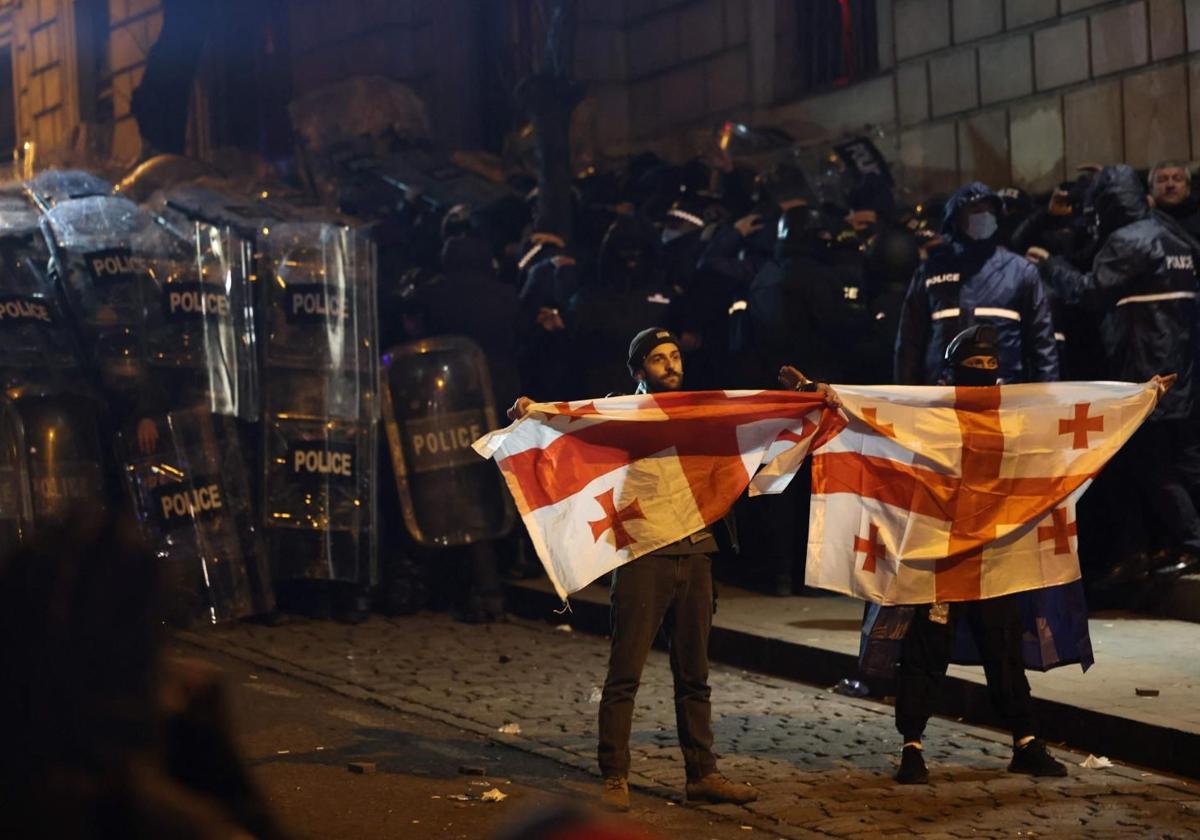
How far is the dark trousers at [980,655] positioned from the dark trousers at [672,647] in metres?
0.83

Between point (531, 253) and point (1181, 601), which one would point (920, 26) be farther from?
point (1181, 601)

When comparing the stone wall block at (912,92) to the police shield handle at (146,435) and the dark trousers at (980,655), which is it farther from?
the dark trousers at (980,655)

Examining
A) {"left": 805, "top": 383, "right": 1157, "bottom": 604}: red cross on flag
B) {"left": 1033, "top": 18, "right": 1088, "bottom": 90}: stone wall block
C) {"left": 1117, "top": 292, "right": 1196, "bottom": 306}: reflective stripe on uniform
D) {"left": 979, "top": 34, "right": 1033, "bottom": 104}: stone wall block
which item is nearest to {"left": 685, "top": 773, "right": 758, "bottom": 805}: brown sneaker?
{"left": 805, "top": 383, "right": 1157, "bottom": 604}: red cross on flag

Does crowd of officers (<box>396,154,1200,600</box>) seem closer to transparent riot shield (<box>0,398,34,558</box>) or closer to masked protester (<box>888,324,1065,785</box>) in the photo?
masked protester (<box>888,324,1065,785</box>)

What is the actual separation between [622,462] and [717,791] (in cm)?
132

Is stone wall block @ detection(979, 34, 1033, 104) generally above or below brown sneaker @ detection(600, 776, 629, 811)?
above

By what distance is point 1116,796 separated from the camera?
269 inches

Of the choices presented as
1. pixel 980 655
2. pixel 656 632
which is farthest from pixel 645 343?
pixel 980 655

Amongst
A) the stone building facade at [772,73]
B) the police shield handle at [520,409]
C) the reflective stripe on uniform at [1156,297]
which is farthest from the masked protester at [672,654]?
the stone building facade at [772,73]

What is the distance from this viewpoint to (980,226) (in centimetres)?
952

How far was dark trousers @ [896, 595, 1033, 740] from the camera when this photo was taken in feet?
23.3

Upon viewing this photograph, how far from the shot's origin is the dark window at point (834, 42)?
18781mm

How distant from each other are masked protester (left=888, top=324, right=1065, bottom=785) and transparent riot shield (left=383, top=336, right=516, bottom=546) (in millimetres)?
4606

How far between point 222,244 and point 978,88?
851 centimetres
